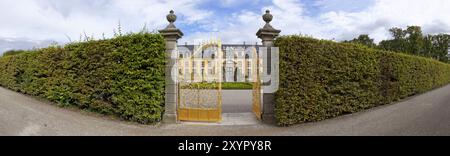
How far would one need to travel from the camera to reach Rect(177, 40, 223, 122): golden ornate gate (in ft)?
24.6

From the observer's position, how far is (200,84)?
778 cm

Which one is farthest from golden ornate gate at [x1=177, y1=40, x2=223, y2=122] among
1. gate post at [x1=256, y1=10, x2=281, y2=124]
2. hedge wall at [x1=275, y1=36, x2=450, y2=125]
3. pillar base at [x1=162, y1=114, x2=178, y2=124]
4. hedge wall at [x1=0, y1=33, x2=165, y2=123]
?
hedge wall at [x1=275, y1=36, x2=450, y2=125]

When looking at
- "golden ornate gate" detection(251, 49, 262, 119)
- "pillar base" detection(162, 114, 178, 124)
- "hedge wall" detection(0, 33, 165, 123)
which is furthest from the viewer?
"golden ornate gate" detection(251, 49, 262, 119)

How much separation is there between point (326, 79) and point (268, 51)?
72.1 inches

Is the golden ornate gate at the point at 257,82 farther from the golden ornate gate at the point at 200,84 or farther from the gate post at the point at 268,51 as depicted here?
the golden ornate gate at the point at 200,84

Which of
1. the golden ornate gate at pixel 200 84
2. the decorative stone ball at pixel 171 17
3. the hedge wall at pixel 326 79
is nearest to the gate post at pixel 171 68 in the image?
the decorative stone ball at pixel 171 17

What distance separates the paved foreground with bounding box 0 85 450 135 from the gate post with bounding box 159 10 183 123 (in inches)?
14.4

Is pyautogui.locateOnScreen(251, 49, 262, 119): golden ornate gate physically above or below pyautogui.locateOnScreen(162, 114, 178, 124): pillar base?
above

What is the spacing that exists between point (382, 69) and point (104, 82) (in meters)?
9.05

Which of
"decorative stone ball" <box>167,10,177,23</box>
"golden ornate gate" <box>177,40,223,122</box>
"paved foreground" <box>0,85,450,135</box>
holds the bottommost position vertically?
"paved foreground" <box>0,85,450,135</box>

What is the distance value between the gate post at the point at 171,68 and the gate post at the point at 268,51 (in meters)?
2.27

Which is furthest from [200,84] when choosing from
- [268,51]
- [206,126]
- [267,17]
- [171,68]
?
[267,17]

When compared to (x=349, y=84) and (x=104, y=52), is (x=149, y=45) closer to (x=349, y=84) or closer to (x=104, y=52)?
(x=104, y=52)

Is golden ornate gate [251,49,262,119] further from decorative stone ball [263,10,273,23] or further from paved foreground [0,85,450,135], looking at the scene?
decorative stone ball [263,10,273,23]
